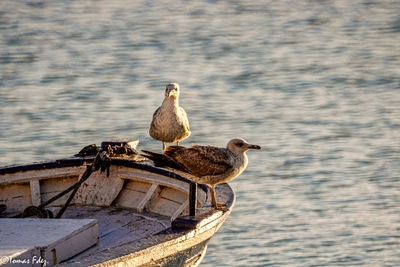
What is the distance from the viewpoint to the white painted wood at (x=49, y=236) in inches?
263

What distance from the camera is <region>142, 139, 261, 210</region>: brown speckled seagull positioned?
Result: 769cm

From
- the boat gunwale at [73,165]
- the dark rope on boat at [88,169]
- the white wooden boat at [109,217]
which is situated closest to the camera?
the white wooden boat at [109,217]

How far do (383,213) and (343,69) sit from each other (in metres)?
9.80

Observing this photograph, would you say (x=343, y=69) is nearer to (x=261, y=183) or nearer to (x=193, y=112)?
(x=193, y=112)

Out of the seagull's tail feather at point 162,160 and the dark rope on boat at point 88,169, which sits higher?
the seagull's tail feather at point 162,160

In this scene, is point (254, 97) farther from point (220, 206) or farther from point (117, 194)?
point (220, 206)

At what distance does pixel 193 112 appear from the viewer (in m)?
17.5

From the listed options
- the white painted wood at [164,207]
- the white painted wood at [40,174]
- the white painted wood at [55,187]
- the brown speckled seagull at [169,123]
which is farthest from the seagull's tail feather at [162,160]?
the brown speckled seagull at [169,123]

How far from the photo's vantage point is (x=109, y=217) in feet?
29.1

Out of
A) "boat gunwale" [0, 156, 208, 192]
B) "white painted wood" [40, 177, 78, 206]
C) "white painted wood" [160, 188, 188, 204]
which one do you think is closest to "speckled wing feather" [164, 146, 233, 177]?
"white painted wood" [160, 188, 188, 204]

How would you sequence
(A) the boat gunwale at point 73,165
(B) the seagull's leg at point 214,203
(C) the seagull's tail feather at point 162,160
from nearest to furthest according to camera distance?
(B) the seagull's leg at point 214,203, (C) the seagull's tail feather at point 162,160, (A) the boat gunwale at point 73,165

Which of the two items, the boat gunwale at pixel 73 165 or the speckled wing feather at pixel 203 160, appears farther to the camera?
the boat gunwale at pixel 73 165

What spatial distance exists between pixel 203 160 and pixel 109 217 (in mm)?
1708

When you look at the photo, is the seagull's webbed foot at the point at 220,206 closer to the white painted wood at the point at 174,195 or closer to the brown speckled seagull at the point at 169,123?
the white painted wood at the point at 174,195
